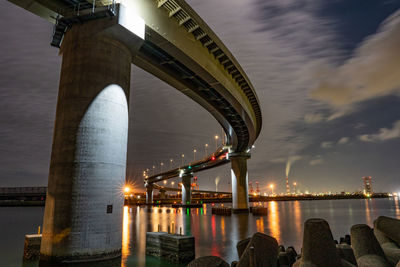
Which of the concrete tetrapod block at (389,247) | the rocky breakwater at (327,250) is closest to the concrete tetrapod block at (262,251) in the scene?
the rocky breakwater at (327,250)

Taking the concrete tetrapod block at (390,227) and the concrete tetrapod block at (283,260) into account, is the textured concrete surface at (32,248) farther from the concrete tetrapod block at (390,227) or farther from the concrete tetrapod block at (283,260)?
the concrete tetrapod block at (390,227)

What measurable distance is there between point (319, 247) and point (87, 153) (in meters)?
10.6

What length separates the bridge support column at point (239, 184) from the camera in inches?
2158

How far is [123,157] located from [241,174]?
43691mm

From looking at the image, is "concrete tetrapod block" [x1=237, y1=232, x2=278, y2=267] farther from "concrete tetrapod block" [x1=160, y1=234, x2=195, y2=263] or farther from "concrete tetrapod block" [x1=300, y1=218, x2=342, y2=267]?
"concrete tetrapod block" [x1=160, y1=234, x2=195, y2=263]

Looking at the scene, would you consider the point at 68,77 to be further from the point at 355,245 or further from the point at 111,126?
the point at 355,245

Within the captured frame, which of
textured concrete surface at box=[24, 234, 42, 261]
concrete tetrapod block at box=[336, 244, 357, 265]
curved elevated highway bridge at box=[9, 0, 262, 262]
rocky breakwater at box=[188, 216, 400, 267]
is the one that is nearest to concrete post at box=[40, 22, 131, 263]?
curved elevated highway bridge at box=[9, 0, 262, 262]

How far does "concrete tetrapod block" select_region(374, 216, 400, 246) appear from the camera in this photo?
9.79 m

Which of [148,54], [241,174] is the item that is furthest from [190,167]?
[148,54]

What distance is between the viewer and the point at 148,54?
65.8 ft

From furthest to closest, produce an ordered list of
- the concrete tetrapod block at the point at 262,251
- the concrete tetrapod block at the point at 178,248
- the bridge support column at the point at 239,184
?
the bridge support column at the point at 239,184 < the concrete tetrapod block at the point at 178,248 < the concrete tetrapod block at the point at 262,251

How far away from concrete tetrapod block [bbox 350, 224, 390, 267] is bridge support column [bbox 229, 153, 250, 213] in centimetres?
4687

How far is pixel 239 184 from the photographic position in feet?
181

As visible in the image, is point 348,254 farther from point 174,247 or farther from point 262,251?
point 174,247
